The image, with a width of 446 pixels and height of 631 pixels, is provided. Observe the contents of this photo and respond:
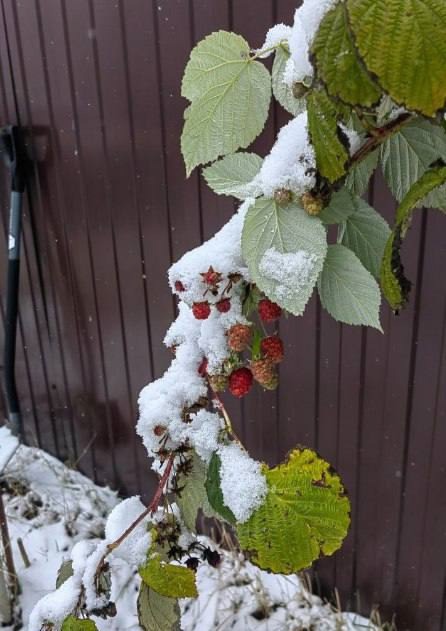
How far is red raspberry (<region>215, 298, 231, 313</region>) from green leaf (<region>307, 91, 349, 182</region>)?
5.4 inches

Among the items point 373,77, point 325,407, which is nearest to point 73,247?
point 325,407

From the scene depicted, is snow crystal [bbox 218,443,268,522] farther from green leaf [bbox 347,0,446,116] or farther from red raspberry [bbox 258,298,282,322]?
green leaf [bbox 347,0,446,116]

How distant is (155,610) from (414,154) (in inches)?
19.0

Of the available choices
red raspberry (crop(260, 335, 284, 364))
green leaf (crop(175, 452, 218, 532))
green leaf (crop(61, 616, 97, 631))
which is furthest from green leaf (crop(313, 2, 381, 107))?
green leaf (crop(61, 616, 97, 631))

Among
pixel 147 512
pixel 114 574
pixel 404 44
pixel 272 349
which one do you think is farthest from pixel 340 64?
pixel 114 574

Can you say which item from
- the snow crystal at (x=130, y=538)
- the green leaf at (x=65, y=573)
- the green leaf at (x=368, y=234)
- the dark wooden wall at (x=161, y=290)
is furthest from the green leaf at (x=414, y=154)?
the dark wooden wall at (x=161, y=290)

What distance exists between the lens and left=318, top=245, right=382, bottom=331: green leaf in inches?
20.8

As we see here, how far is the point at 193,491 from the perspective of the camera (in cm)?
65

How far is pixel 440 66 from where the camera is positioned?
37 cm

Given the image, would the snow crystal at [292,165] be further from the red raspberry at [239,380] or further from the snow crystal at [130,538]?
the snow crystal at [130,538]

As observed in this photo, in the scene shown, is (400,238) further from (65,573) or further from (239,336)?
(65,573)

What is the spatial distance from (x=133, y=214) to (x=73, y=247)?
0.36 m

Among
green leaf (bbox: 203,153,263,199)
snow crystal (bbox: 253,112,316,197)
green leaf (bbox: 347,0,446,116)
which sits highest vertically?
green leaf (bbox: 347,0,446,116)

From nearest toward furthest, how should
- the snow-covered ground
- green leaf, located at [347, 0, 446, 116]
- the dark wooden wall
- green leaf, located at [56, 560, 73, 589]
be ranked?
green leaf, located at [347, 0, 446, 116] → green leaf, located at [56, 560, 73, 589] → the dark wooden wall → the snow-covered ground
